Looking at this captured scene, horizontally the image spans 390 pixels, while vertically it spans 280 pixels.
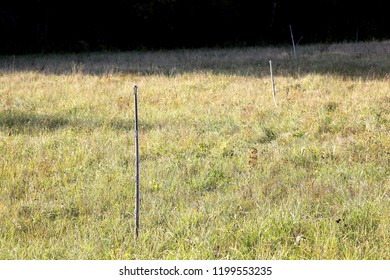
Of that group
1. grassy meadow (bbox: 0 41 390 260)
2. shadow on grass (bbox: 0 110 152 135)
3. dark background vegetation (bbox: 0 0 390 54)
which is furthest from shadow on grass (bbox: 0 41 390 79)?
dark background vegetation (bbox: 0 0 390 54)

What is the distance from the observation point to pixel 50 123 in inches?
367

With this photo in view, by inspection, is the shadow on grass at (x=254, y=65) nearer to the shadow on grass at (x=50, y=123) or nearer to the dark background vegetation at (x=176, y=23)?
the shadow on grass at (x=50, y=123)

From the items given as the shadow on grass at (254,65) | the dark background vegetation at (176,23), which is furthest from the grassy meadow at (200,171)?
the dark background vegetation at (176,23)

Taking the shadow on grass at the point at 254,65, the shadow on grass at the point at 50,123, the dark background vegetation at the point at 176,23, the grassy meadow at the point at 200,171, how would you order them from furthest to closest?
the dark background vegetation at the point at 176,23 < the shadow on grass at the point at 254,65 < the shadow on grass at the point at 50,123 < the grassy meadow at the point at 200,171

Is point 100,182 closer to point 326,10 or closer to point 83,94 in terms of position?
point 83,94

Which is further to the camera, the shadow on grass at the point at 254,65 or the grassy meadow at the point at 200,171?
the shadow on grass at the point at 254,65

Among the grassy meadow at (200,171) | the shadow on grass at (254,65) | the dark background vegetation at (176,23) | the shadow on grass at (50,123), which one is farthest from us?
the dark background vegetation at (176,23)

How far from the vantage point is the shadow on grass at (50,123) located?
8.80m

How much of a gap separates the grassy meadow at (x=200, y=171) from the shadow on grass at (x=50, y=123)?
3 centimetres

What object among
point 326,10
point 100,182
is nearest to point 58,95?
point 100,182

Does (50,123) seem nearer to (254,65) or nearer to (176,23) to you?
(254,65)

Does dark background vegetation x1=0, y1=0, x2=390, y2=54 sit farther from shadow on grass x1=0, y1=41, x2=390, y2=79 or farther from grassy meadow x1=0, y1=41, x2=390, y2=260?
grassy meadow x1=0, y1=41, x2=390, y2=260

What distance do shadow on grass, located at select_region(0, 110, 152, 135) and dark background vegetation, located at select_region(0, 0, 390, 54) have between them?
725 inches

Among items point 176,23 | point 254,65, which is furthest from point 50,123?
point 176,23
